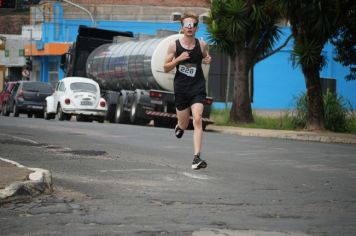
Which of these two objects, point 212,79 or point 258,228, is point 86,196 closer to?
point 258,228

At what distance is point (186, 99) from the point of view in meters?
11.0

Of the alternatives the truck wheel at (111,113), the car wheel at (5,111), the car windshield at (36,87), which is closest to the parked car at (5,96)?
the car wheel at (5,111)

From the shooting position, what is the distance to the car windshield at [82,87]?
32.8 meters

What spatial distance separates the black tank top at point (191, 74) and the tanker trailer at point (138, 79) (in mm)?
16385

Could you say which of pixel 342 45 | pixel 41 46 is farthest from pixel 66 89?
pixel 41 46

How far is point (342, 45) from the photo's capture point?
2633 cm

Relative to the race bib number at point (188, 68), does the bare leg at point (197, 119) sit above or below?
below

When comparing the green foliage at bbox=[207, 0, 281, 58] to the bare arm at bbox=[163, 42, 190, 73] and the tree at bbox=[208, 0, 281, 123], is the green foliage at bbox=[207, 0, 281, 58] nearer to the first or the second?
the tree at bbox=[208, 0, 281, 123]

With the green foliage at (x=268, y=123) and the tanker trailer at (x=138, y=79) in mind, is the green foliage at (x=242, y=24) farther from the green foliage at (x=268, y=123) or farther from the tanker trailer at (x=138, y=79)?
the green foliage at (x=268, y=123)

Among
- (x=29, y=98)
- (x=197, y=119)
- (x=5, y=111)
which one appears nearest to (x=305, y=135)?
(x=197, y=119)

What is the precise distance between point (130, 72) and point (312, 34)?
9.25 m

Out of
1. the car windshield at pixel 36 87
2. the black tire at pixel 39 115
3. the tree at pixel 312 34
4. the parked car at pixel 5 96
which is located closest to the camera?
the tree at pixel 312 34

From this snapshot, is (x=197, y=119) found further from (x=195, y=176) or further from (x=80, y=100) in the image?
(x=80, y=100)

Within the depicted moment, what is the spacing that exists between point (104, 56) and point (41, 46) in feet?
95.5
